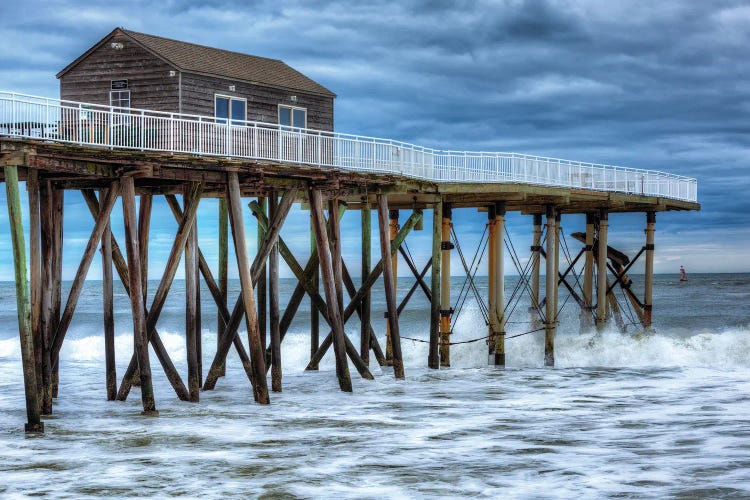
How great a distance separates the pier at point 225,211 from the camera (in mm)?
17734

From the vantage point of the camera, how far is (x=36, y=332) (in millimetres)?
17938

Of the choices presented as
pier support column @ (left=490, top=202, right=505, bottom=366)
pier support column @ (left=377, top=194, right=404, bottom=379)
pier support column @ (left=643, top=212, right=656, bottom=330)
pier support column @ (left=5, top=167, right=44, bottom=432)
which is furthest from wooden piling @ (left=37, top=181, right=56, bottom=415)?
pier support column @ (left=643, top=212, right=656, bottom=330)

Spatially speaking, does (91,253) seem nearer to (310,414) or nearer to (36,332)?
(36,332)

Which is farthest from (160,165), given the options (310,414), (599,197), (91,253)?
(599,197)

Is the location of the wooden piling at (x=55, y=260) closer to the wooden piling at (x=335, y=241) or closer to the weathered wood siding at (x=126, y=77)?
the weathered wood siding at (x=126, y=77)

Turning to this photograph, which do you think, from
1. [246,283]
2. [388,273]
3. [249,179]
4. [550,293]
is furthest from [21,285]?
[550,293]

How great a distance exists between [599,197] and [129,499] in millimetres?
20166

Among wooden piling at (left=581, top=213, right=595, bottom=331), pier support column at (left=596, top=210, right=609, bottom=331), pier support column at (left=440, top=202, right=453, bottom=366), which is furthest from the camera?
wooden piling at (left=581, top=213, right=595, bottom=331)

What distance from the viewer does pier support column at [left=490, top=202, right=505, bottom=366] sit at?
87.0ft

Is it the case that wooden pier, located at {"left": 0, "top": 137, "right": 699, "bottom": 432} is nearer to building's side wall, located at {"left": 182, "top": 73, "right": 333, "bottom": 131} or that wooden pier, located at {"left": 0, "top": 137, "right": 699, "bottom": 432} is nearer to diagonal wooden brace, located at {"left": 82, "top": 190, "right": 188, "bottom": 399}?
diagonal wooden brace, located at {"left": 82, "top": 190, "right": 188, "bottom": 399}

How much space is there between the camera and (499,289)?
26625mm

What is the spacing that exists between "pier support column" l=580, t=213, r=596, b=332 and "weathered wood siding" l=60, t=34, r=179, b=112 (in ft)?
52.5

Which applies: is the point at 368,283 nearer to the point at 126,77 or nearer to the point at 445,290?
the point at 445,290

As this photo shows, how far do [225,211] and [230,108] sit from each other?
2687mm
